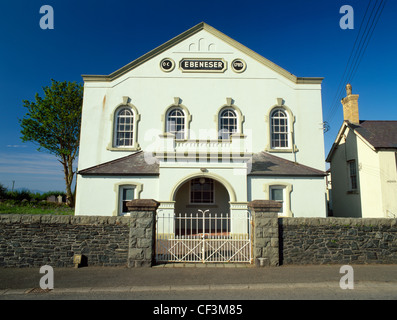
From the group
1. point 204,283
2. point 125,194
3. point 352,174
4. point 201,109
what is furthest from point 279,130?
point 204,283

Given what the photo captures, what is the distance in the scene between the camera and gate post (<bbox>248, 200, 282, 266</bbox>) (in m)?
7.68

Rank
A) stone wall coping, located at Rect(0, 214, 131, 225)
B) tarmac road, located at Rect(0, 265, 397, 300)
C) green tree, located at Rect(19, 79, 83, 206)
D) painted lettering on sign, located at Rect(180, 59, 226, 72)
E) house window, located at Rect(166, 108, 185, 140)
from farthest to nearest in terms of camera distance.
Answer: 1. green tree, located at Rect(19, 79, 83, 206)
2. painted lettering on sign, located at Rect(180, 59, 226, 72)
3. house window, located at Rect(166, 108, 185, 140)
4. stone wall coping, located at Rect(0, 214, 131, 225)
5. tarmac road, located at Rect(0, 265, 397, 300)

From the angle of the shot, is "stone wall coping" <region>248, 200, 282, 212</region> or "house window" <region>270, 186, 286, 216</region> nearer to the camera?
"stone wall coping" <region>248, 200, 282, 212</region>

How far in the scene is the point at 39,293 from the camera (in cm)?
586

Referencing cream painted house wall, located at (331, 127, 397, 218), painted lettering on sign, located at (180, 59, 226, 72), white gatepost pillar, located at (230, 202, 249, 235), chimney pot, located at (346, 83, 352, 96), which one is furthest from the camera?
chimney pot, located at (346, 83, 352, 96)

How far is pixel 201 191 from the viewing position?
48.7ft

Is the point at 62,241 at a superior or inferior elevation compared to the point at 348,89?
inferior

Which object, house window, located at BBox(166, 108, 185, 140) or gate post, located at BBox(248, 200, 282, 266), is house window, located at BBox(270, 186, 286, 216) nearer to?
gate post, located at BBox(248, 200, 282, 266)

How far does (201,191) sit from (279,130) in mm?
6366

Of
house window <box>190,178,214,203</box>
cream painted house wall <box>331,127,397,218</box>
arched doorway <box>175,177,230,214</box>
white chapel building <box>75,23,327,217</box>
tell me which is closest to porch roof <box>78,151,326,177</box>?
white chapel building <box>75,23,327,217</box>

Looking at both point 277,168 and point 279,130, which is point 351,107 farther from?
point 277,168

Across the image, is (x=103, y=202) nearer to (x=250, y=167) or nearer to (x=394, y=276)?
(x=250, y=167)

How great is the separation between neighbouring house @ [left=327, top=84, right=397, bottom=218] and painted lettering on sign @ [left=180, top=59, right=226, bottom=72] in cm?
969

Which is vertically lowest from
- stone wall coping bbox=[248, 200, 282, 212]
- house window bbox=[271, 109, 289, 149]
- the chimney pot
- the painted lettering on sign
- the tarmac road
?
the tarmac road
